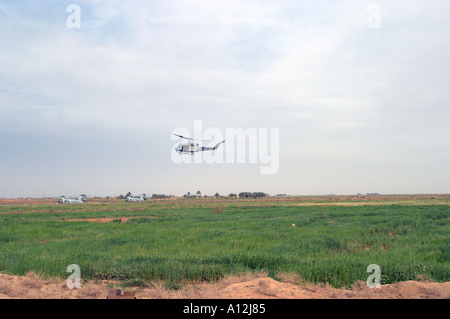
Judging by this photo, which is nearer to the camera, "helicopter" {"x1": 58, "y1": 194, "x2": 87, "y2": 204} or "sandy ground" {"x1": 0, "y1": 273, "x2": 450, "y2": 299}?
"sandy ground" {"x1": 0, "y1": 273, "x2": 450, "y2": 299}

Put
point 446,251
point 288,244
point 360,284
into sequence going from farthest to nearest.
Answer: point 288,244 < point 446,251 < point 360,284

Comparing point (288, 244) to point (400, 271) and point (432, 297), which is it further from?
point (432, 297)

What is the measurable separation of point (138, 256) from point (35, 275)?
334 cm

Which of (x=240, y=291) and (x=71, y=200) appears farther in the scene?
(x=71, y=200)

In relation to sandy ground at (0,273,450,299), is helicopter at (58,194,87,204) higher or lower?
lower

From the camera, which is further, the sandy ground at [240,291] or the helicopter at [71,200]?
the helicopter at [71,200]

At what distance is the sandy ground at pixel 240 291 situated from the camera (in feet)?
25.1

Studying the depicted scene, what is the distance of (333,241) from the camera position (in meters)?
15.6

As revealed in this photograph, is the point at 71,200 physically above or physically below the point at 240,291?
below

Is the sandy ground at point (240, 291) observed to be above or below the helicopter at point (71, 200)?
above

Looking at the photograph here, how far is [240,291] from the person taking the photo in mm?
7785

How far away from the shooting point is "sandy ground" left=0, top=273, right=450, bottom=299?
764 cm
